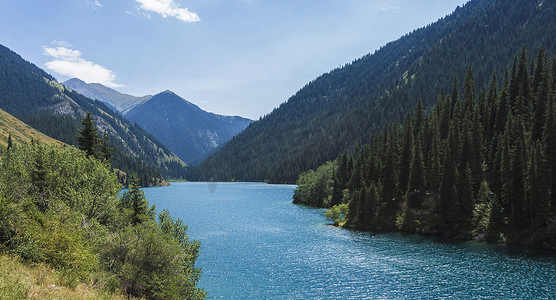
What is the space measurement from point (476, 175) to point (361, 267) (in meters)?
52.9

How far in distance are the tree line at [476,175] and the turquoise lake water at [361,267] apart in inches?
269

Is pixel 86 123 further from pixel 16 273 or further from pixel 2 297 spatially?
pixel 2 297

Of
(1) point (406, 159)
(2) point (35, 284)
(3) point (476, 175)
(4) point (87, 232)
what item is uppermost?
(1) point (406, 159)

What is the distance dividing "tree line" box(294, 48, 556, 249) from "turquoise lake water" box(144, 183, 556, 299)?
684 centimetres

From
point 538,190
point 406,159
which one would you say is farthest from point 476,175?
point 538,190

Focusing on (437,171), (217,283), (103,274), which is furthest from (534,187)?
(103,274)

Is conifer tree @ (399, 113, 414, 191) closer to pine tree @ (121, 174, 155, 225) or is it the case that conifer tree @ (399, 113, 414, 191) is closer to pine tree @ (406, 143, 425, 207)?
pine tree @ (406, 143, 425, 207)

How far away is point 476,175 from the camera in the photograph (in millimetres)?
83500

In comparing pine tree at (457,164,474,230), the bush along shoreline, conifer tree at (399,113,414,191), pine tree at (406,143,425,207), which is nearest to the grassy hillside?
the bush along shoreline

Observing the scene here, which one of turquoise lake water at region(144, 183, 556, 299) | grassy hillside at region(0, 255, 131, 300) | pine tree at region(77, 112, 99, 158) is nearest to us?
grassy hillside at region(0, 255, 131, 300)

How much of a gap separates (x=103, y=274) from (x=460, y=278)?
1892 inches

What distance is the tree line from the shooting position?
65.8m

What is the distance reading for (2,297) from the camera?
1275cm

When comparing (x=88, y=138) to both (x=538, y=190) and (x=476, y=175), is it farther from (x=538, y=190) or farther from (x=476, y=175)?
(x=476, y=175)
